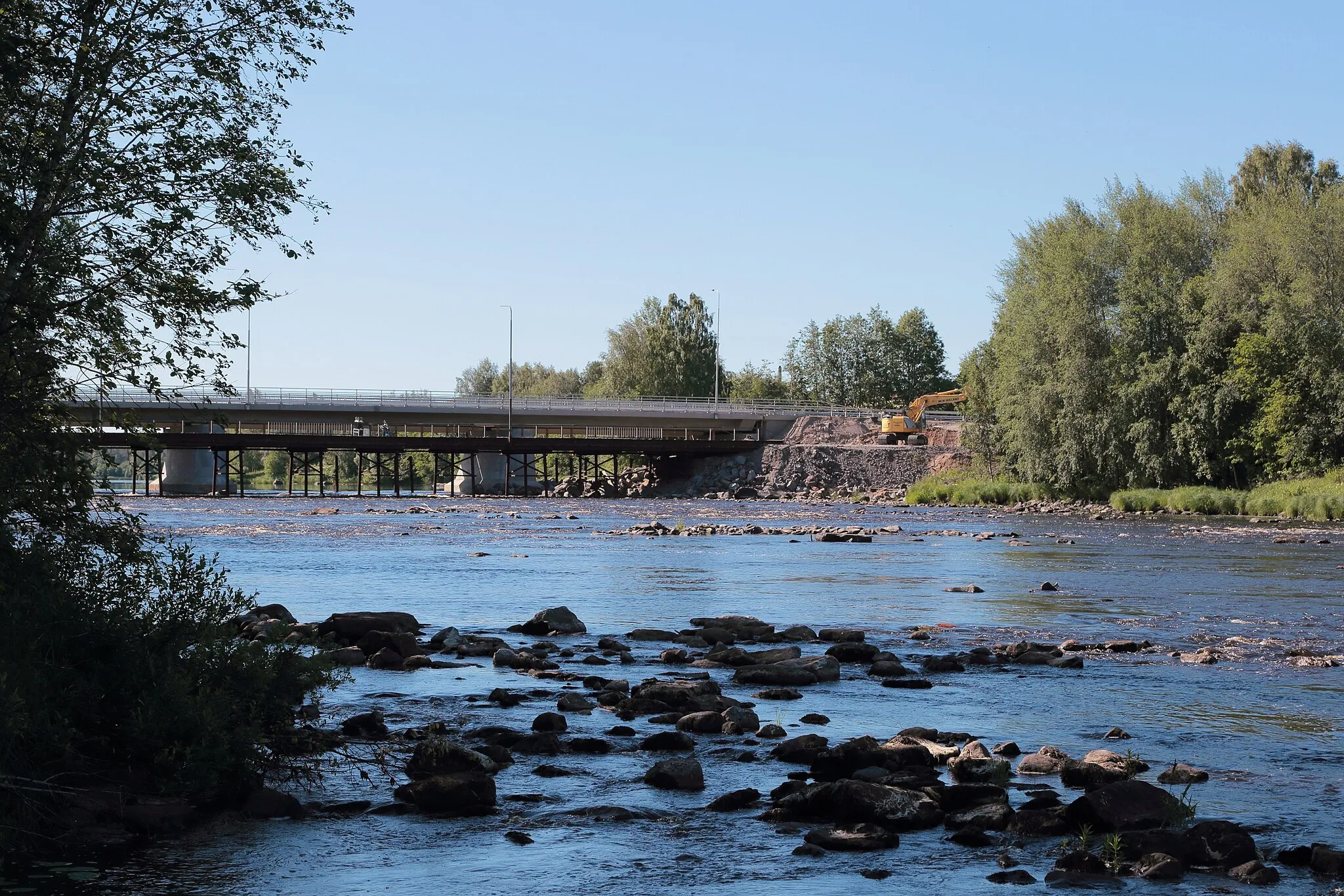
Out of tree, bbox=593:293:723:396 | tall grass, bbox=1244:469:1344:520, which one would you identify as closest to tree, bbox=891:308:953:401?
tree, bbox=593:293:723:396

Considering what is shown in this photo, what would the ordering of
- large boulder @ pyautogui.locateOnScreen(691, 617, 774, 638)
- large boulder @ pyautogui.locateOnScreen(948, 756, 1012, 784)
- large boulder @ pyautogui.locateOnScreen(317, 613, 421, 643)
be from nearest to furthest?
large boulder @ pyautogui.locateOnScreen(948, 756, 1012, 784) → large boulder @ pyautogui.locateOnScreen(317, 613, 421, 643) → large boulder @ pyautogui.locateOnScreen(691, 617, 774, 638)

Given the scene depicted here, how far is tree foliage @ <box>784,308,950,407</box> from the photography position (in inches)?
6117

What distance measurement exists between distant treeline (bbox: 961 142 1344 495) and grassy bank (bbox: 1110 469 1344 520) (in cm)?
174

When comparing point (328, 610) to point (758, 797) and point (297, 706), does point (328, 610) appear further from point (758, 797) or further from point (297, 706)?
point (758, 797)

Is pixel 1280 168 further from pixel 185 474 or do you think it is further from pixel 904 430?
pixel 185 474

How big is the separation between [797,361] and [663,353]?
1702cm

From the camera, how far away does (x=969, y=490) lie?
8219cm

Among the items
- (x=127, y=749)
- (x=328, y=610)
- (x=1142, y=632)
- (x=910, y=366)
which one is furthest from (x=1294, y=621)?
(x=910, y=366)

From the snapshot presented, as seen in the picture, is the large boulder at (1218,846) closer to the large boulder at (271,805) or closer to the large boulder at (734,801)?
the large boulder at (734,801)

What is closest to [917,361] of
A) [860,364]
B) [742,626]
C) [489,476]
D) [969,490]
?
[860,364]

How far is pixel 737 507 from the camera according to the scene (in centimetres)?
8025

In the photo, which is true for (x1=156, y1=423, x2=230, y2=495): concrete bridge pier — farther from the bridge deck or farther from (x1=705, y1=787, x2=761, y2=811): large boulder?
(x1=705, y1=787, x2=761, y2=811): large boulder

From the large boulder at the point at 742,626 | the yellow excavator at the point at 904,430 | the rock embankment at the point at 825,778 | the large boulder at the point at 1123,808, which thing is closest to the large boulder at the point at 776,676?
the rock embankment at the point at 825,778

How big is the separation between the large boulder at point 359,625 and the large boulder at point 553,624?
195 cm
